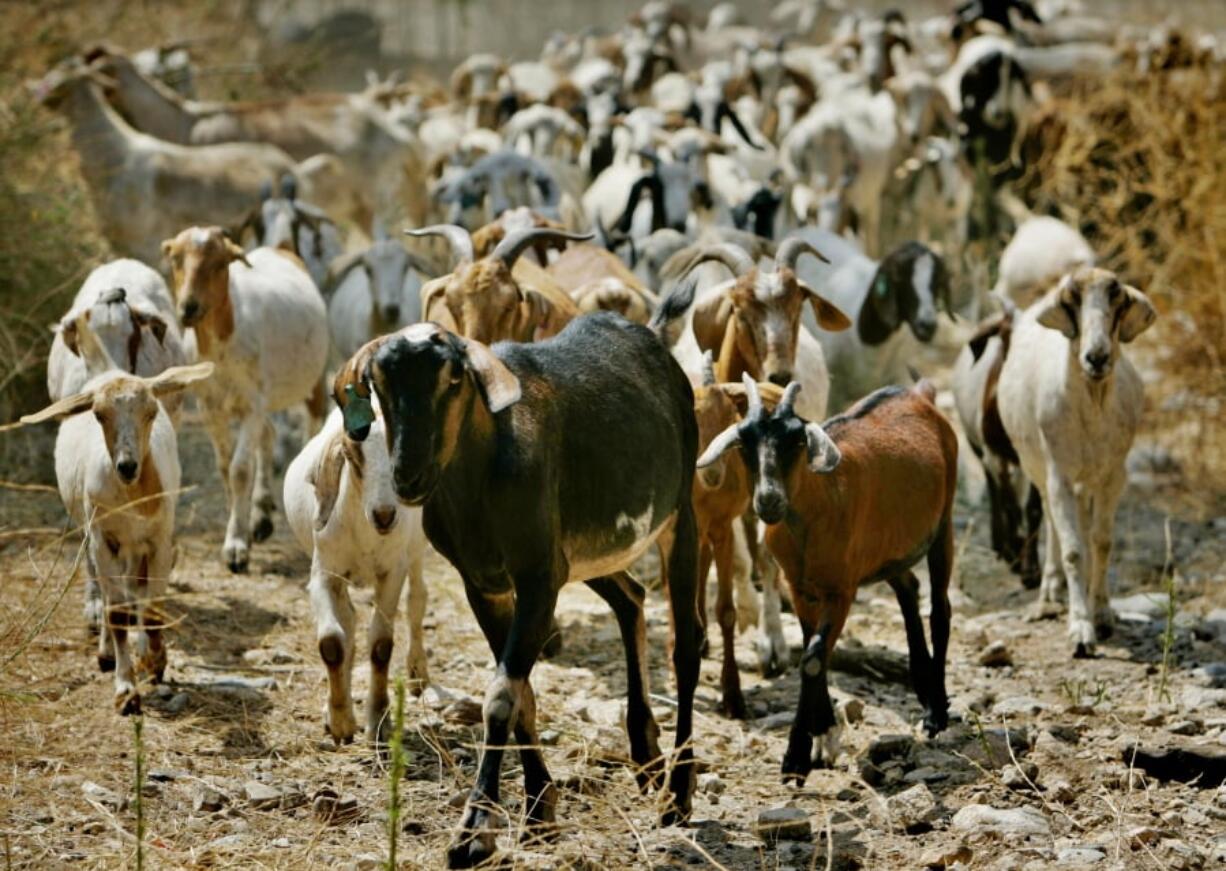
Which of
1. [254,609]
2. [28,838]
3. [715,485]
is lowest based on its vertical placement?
[254,609]

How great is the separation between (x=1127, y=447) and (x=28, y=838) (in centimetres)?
532

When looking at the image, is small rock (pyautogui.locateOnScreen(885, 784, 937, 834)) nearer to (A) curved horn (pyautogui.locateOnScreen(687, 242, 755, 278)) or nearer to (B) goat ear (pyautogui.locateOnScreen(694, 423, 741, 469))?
(B) goat ear (pyautogui.locateOnScreen(694, 423, 741, 469))

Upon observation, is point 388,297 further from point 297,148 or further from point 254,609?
point 297,148

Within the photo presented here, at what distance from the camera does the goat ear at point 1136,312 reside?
8859 millimetres

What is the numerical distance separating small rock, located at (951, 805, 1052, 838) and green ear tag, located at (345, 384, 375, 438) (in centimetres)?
228

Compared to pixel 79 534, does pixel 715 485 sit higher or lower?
higher

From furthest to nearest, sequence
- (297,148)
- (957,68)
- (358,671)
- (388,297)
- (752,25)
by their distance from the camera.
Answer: (752,25) < (957,68) < (297,148) < (388,297) < (358,671)

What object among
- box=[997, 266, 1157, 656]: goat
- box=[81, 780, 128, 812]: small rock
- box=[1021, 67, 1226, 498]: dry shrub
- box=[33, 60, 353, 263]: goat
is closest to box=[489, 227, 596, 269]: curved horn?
box=[997, 266, 1157, 656]: goat

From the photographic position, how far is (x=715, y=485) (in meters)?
7.59

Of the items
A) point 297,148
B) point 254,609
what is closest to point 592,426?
point 254,609

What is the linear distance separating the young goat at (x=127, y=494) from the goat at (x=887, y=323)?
15.6 ft

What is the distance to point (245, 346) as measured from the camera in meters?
10.3

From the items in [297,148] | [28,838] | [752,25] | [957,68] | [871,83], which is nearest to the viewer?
[28,838]

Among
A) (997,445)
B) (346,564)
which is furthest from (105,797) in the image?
(997,445)
